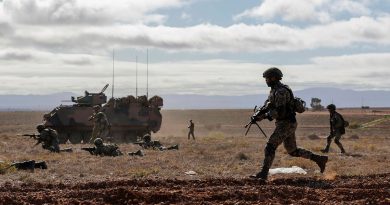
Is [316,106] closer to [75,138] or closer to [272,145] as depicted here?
[75,138]

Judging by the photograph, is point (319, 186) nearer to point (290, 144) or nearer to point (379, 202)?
point (290, 144)

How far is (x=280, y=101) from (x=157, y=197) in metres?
3.57

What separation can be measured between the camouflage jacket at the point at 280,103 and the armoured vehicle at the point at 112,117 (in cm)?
2540

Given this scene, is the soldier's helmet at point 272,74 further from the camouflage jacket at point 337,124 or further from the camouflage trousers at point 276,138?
the camouflage jacket at point 337,124

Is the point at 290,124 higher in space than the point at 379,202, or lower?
higher

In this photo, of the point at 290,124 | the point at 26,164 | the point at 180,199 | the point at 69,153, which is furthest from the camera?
the point at 69,153

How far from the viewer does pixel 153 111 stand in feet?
132

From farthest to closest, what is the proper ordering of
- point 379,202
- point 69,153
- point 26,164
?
point 69,153
point 26,164
point 379,202

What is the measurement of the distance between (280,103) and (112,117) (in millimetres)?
27231

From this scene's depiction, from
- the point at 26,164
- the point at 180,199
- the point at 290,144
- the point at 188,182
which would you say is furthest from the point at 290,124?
the point at 26,164

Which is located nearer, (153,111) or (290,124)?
(290,124)

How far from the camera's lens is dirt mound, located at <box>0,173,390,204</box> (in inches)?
356

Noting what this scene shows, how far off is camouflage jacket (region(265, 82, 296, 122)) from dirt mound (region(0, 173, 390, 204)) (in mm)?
1230

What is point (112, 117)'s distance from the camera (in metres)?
38.2
